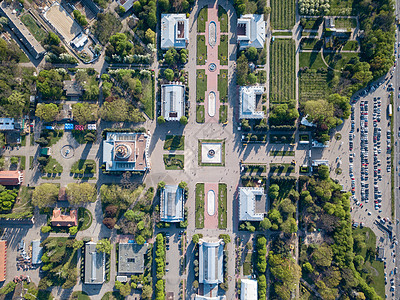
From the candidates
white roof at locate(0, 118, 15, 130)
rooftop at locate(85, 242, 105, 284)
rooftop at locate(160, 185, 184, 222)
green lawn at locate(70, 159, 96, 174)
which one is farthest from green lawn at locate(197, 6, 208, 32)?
rooftop at locate(85, 242, 105, 284)

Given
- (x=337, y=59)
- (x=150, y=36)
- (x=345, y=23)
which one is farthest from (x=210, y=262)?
(x=345, y=23)

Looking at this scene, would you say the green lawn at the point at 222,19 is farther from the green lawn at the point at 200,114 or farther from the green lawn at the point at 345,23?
the green lawn at the point at 345,23

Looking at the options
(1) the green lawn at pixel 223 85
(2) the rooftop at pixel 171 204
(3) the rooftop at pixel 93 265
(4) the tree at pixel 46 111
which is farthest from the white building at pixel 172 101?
(3) the rooftop at pixel 93 265

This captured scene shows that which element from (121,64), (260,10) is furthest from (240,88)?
(121,64)

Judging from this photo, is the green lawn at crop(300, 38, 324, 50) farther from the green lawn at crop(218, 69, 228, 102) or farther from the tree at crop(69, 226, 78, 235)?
the tree at crop(69, 226, 78, 235)

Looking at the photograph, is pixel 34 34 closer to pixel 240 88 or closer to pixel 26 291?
pixel 240 88
